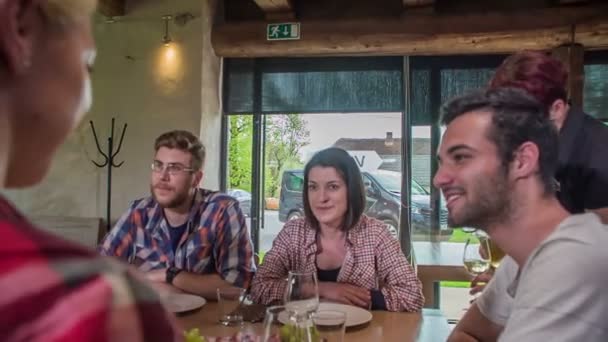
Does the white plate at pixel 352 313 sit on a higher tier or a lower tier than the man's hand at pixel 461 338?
higher

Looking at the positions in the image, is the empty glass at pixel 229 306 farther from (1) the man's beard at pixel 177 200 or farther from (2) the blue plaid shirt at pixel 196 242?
(1) the man's beard at pixel 177 200

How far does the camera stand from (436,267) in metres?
2.99

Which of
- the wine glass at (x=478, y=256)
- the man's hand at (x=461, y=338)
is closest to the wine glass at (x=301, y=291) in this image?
Answer: the man's hand at (x=461, y=338)

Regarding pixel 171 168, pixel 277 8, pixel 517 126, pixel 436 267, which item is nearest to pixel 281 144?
pixel 277 8

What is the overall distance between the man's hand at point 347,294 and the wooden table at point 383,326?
0.06m

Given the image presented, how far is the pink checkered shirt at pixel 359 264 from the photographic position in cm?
176

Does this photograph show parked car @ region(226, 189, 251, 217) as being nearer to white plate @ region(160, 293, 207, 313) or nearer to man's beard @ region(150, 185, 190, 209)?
man's beard @ region(150, 185, 190, 209)

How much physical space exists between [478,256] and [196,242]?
112 cm

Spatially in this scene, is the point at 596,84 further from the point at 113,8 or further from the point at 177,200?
the point at 113,8

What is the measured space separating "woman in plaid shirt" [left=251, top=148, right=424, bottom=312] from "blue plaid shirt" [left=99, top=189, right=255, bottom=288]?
128 millimetres

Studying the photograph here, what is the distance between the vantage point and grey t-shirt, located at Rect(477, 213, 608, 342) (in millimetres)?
862

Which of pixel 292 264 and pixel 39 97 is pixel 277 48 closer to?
pixel 292 264

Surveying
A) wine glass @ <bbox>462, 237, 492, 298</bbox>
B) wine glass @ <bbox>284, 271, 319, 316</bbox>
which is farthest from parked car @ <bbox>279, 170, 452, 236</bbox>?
wine glass @ <bbox>284, 271, 319, 316</bbox>

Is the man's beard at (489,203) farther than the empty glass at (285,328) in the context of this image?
Yes
